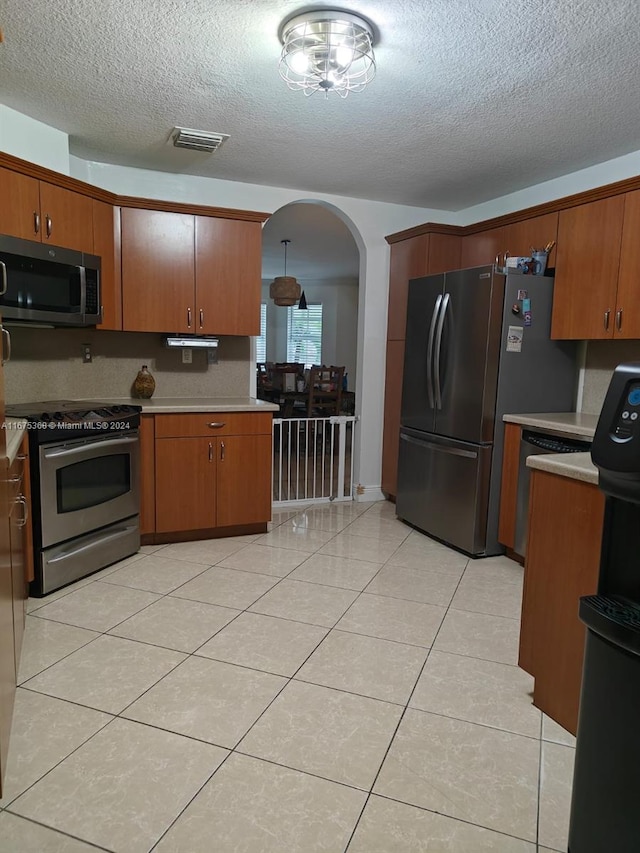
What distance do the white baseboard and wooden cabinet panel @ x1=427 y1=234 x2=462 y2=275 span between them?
180cm

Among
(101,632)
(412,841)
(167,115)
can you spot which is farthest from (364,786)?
(167,115)

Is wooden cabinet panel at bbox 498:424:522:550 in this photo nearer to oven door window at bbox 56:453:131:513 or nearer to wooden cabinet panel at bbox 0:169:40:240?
oven door window at bbox 56:453:131:513

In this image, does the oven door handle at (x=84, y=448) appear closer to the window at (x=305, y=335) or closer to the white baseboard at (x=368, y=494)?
the white baseboard at (x=368, y=494)

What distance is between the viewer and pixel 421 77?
8.16ft

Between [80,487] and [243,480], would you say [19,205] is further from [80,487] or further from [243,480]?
[243,480]

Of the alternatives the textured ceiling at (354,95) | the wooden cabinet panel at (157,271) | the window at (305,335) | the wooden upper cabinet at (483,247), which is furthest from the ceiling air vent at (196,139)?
the window at (305,335)

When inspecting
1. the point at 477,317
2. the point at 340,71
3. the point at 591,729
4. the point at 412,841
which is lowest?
the point at 412,841

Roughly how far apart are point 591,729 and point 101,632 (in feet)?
6.41

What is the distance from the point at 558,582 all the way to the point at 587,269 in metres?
2.10

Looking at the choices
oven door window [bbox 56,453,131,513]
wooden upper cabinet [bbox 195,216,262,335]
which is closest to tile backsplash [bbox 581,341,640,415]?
wooden upper cabinet [bbox 195,216,262,335]

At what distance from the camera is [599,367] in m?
3.51

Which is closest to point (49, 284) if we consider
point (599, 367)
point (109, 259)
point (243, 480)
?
point (109, 259)

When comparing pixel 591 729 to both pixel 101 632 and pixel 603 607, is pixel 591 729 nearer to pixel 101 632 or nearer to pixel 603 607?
pixel 603 607

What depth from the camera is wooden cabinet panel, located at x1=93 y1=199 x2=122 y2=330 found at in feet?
11.0
